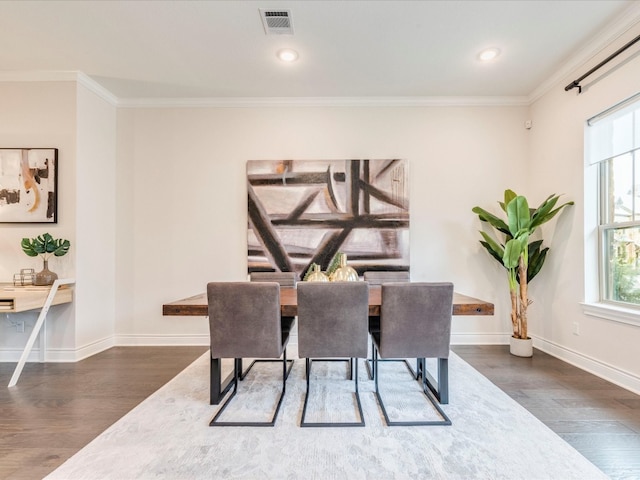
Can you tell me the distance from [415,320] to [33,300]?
10.8 ft

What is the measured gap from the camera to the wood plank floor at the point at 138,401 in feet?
5.85

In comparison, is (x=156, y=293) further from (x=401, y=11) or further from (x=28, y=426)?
(x=401, y=11)

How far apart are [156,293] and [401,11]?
12.6 ft

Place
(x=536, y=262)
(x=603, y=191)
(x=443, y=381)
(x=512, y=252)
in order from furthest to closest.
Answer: (x=536, y=262)
(x=512, y=252)
(x=603, y=191)
(x=443, y=381)

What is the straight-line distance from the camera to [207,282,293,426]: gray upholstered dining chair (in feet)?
7.02

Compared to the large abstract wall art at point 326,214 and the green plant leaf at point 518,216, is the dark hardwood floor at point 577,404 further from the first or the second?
the large abstract wall art at point 326,214

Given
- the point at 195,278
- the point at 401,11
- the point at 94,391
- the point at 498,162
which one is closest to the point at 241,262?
the point at 195,278

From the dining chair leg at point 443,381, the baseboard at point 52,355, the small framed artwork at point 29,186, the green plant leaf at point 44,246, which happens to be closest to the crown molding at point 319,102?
the small framed artwork at point 29,186

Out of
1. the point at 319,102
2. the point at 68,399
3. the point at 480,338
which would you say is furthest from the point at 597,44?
the point at 68,399

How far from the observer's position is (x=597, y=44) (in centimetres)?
279

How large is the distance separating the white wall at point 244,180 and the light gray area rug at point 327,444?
1636 mm

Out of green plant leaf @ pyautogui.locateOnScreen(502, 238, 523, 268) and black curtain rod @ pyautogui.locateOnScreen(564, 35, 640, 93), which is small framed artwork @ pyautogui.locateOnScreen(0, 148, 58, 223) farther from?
black curtain rod @ pyautogui.locateOnScreen(564, 35, 640, 93)

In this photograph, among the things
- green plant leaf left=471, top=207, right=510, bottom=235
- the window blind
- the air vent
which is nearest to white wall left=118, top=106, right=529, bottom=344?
green plant leaf left=471, top=207, right=510, bottom=235

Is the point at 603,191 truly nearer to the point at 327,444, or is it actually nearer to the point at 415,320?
the point at 415,320
